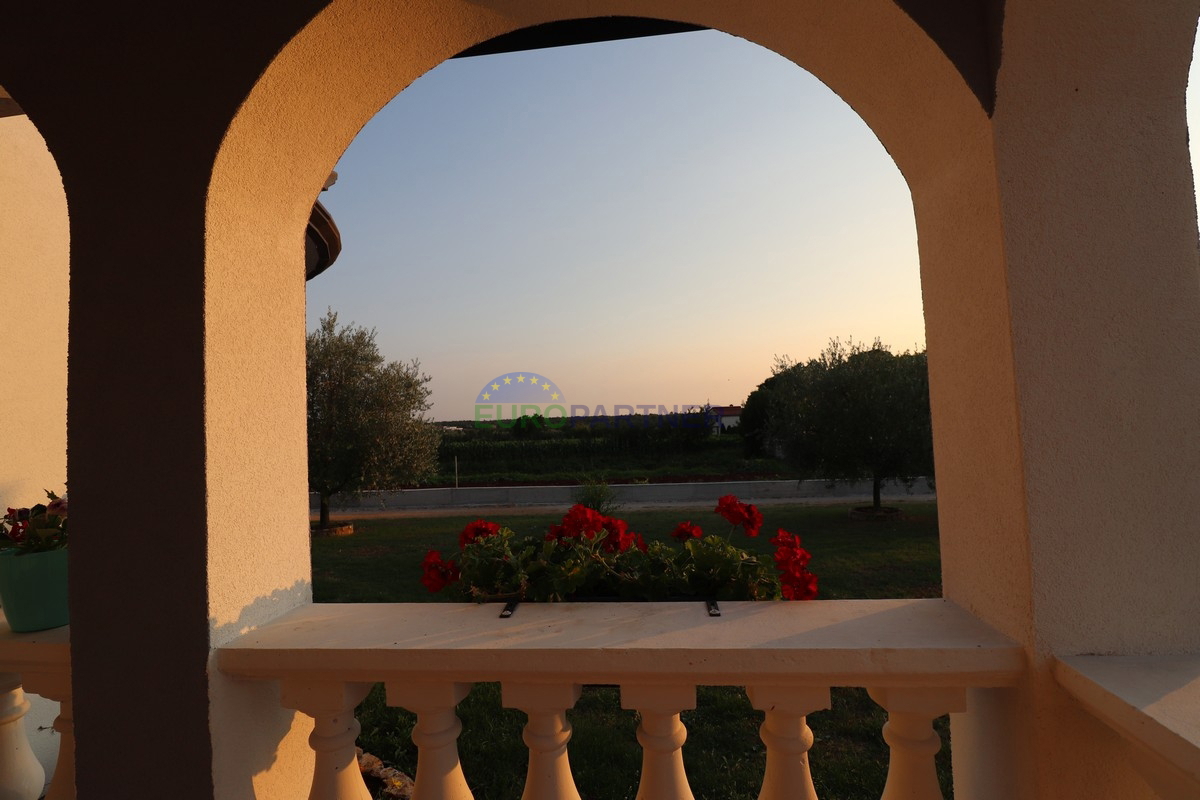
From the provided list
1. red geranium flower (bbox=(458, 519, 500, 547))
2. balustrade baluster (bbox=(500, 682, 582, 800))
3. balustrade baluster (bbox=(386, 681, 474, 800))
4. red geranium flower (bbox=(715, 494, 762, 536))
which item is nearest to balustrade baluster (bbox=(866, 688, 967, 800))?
balustrade baluster (bbox=(500, 682, 582, 800))

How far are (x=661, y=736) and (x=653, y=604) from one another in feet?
1.01

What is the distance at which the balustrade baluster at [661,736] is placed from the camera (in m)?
1.31

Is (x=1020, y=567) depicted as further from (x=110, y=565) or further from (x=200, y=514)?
(x=110, y=565)

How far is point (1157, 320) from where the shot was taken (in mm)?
1180

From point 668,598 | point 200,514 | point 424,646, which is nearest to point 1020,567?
point 668,598

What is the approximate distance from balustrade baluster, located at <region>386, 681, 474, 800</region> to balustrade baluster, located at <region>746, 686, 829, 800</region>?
0.65m

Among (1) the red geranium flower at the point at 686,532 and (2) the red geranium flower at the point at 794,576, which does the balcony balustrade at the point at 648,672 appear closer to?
(2) the red geranium flower at the point at 794,576

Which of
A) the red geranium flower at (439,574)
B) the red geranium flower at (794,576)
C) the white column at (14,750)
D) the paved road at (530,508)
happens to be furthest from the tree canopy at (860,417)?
the white column at (14,750)

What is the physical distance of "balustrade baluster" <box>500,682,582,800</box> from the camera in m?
1.34

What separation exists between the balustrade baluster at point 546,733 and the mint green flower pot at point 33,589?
1.19m

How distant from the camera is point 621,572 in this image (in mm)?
1741

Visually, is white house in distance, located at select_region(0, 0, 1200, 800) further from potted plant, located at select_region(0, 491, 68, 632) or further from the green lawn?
the green lawn

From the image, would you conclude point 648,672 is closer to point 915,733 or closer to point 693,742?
point 915,733

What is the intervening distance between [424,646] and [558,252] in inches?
324
